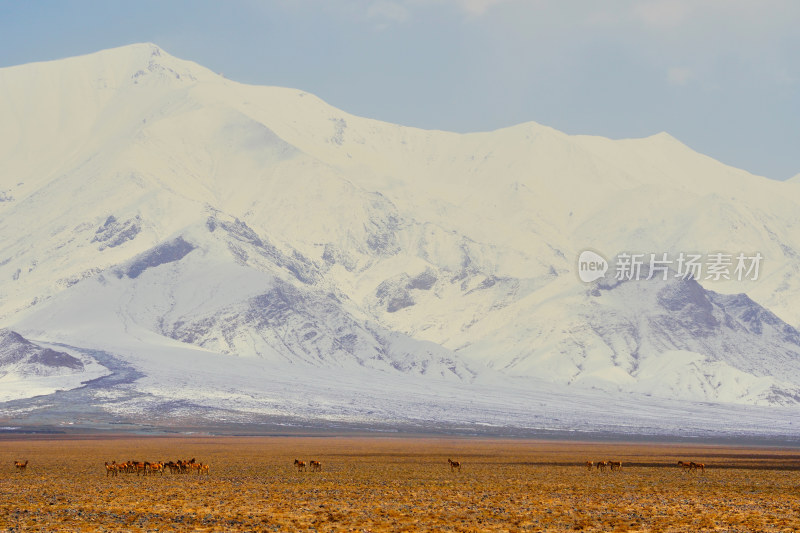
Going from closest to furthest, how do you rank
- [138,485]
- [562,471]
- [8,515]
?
[8,515] < [138,485] < [562,471]

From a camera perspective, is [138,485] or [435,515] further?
[138,485]

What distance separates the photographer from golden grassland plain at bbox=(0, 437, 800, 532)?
39.8 metres

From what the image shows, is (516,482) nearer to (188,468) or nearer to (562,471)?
(562,471)

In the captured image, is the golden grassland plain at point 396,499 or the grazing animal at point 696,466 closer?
the golden grassland plain at point 396,499

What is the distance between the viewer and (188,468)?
226ft

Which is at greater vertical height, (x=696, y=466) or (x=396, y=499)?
(x=696, y=466)

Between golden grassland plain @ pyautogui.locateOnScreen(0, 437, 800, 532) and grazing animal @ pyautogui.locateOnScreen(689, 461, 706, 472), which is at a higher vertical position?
grazing animal @ pyautogui.locateOnScreen(689, 461, 706, 472)

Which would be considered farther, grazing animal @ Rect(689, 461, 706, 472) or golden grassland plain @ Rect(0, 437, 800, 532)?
grazing animal @ Rect(689, 461, 706, 472)

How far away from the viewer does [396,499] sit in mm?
49375

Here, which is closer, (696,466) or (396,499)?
(396,499)

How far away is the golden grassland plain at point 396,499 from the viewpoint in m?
39.8

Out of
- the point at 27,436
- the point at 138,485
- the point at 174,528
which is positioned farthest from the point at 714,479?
the point at 27,436

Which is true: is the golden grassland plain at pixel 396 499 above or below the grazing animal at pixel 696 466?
below

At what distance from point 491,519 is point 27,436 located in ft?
402
